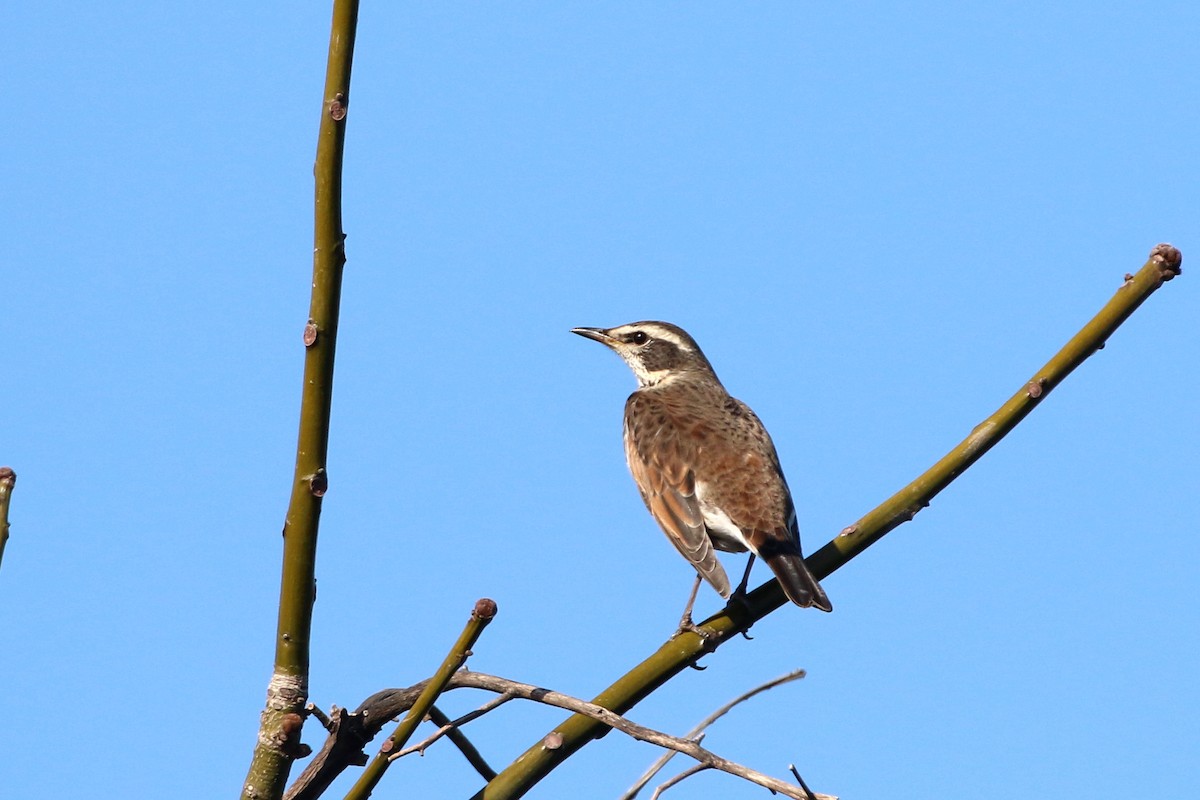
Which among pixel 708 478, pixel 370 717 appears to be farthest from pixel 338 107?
pixel 708 478

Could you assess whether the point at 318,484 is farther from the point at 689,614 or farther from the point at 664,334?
the point at 664,334

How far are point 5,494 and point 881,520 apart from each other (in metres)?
2.99

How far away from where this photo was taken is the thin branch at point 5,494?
2.76m

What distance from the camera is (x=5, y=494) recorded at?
9.42ft

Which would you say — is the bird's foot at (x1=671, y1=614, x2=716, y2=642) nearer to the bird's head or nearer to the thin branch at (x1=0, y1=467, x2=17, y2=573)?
the thin branch at (x1=0, y1=467, x2=17, y2=573)

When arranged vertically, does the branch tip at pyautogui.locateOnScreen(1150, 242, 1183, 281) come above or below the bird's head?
below

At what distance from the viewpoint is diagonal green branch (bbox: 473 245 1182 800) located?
3.51 m

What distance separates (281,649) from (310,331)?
811 millimetres

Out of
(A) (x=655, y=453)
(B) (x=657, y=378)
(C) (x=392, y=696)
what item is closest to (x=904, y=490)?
(C) (x=392, y=696)

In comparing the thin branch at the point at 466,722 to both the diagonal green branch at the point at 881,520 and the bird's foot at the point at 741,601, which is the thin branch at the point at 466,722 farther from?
the bird's foot at the point at 741,601

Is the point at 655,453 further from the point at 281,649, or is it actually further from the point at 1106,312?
the point at 281,649

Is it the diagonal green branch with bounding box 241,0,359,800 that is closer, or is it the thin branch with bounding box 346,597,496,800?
the thin branch with bounding box 346,597,496,800

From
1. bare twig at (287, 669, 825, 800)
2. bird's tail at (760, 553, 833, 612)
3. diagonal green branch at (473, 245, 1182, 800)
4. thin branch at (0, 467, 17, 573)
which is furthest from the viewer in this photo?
bird's tail at (760, 553, 833, 612)

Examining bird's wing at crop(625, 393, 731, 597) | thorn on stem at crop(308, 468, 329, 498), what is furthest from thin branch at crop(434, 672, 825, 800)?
bird's wing at crop(625, 393, 731, 597)
